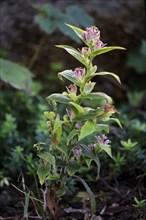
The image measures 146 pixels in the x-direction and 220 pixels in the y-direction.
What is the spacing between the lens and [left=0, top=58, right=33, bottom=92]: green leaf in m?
2.21

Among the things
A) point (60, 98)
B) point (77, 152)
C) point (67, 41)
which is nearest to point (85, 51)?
point (60, 98)

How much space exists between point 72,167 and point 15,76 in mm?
1076

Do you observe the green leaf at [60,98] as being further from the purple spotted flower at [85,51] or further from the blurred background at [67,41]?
the blurred background at [67,41]

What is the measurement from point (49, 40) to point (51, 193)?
1.87 m

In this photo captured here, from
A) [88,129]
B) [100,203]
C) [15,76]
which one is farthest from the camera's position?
[15,76]

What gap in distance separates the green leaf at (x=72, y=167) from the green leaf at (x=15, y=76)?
0.94m

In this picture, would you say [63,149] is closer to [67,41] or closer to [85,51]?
[85,51]

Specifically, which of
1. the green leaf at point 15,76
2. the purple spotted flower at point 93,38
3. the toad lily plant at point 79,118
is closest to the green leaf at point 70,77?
the toad lily plant at point 79,118

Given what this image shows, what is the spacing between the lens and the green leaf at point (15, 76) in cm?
221

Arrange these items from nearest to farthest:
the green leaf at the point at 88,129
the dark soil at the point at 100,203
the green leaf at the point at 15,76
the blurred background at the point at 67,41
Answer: the green leaf at the point at 88,129, the dark soil at the point at 100,203, the green leaf at the point at 15,76, the blurred background at the point at 67,41

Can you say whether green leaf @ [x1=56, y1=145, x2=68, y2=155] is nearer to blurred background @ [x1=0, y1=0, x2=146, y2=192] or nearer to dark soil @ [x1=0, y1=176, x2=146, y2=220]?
dark soil @ [x1=0, y1=176, x2=146, y2=220]

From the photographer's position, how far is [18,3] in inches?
120

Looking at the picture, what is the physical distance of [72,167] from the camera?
131 cm

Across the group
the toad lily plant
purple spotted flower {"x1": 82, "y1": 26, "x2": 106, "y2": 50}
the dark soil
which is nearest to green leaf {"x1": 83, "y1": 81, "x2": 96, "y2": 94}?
the toad lily plant
